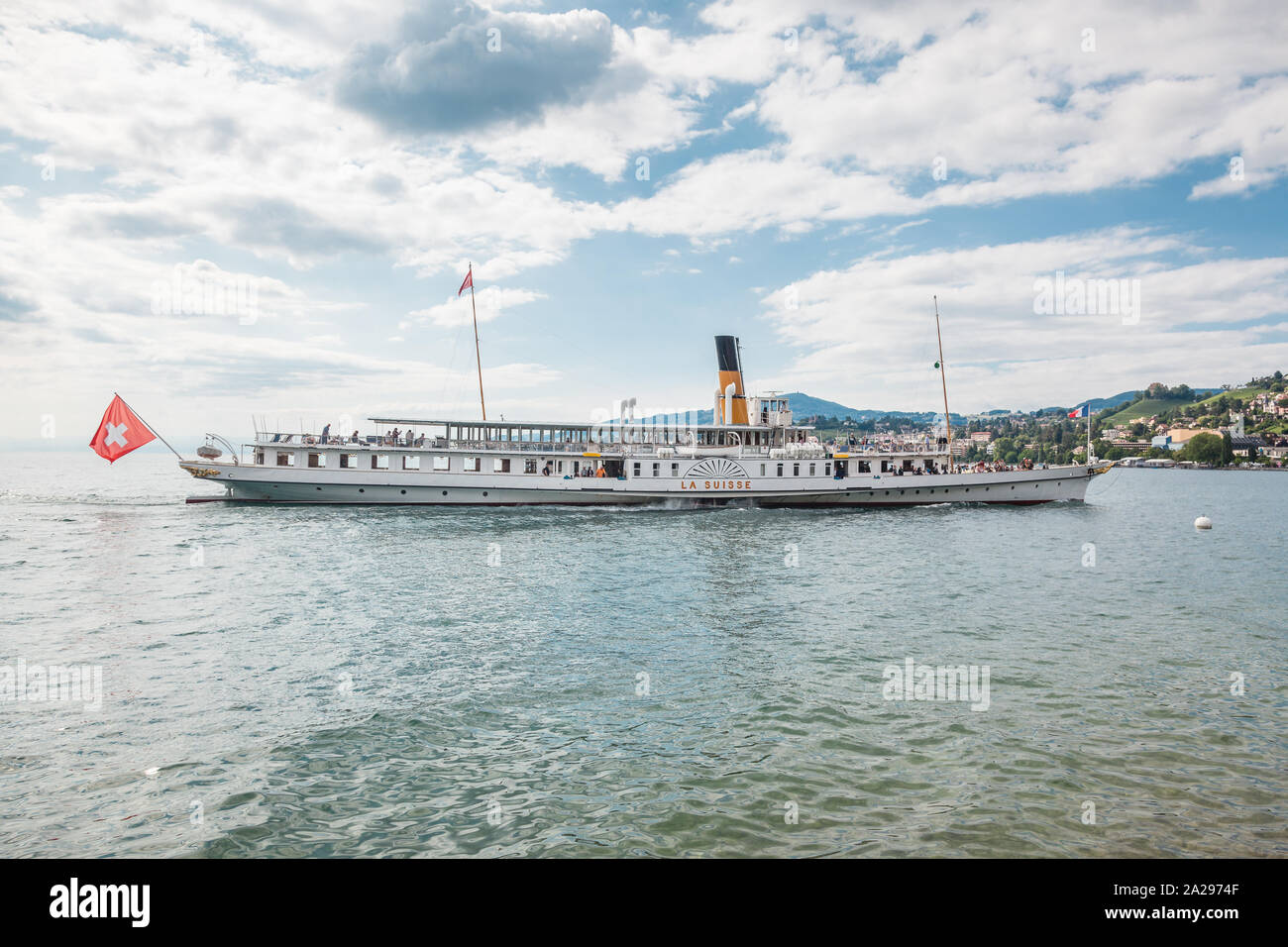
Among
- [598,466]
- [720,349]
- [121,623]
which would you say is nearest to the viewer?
[121,623]

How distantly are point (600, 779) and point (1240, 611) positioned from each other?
22.7 metres

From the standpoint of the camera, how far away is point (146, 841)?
24.4 feet

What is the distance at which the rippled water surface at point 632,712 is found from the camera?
25.9 feet

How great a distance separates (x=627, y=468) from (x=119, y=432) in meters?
34.3

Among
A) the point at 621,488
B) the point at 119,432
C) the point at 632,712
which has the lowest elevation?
the point at 632,712

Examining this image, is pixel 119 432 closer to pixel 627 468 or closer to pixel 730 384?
pixel 627 468

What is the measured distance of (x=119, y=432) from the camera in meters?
41.1

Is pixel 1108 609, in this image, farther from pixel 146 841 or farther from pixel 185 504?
pixel 185 504

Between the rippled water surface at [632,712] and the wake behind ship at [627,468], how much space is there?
2212 centimetres

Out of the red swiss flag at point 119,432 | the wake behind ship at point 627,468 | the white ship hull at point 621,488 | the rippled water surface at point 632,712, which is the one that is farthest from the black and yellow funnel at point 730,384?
the red swiss flag at point 119,432

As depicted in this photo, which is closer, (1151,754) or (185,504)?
(1151,754)

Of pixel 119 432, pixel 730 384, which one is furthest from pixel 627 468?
pixel 119 432

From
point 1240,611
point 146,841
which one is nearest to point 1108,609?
point 1240,611

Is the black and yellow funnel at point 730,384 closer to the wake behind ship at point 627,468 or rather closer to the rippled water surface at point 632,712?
the wake behind ship at point 627,468
